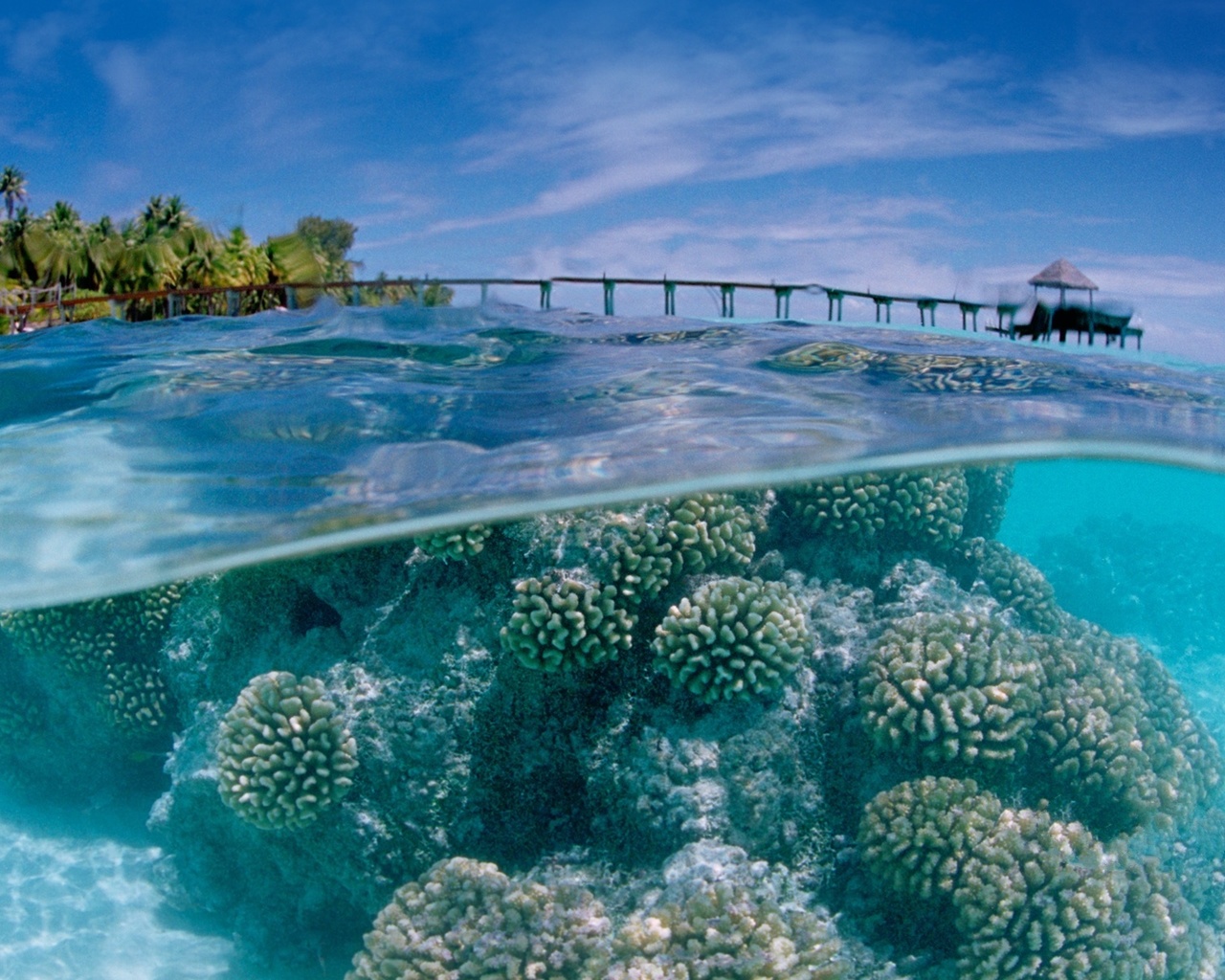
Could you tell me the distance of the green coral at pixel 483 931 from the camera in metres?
5.79

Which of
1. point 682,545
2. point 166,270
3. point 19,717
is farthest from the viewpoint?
point 166,270

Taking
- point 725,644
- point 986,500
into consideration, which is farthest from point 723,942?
point 986,500

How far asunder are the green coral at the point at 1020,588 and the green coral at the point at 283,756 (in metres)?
7.40

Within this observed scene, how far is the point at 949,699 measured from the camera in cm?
660

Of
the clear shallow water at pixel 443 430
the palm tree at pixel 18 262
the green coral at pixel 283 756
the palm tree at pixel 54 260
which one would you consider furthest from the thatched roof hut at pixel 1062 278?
the palm tree at pixel 18 262

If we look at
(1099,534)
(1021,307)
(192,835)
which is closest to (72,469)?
(192,835)

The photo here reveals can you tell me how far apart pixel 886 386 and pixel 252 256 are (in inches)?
765

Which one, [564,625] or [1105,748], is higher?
[564,625]

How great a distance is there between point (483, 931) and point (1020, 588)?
7076 mm

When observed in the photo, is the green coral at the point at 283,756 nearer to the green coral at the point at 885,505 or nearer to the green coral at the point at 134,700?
the green coral at the point at 134,700

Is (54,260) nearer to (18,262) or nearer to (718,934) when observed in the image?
(18,262)

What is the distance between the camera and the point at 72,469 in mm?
7480

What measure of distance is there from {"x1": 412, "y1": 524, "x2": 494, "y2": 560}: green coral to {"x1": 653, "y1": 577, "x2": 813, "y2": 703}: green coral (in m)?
1.95

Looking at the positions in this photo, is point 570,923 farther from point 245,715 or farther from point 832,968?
point 245,715
